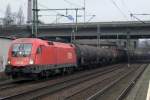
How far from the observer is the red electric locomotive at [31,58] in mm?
27766

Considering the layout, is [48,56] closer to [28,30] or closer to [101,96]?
[101,96]

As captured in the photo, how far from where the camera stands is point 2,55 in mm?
34969

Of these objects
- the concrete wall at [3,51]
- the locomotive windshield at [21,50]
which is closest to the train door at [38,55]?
the locomotive windshield at [21,50]

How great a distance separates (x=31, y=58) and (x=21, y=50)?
3.39 ft

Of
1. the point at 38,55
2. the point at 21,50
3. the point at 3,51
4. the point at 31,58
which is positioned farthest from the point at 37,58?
the point at 3,51

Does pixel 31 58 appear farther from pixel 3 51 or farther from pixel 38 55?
pixel 3 51

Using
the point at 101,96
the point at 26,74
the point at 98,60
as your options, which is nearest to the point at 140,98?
the point at 101,96

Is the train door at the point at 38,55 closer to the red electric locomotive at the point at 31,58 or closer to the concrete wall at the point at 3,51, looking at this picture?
the red electric locomotive at the point at 31,58

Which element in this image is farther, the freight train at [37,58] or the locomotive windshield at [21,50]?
the locomotive windshield at [21,50]

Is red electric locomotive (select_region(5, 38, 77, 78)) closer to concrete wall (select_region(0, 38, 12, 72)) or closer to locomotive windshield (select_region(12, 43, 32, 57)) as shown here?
locomotive windshield (select_region(12, 43, 32, 57))

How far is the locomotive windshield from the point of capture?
2861cm

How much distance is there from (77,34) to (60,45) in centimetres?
5211

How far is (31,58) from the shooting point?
93.1 feet

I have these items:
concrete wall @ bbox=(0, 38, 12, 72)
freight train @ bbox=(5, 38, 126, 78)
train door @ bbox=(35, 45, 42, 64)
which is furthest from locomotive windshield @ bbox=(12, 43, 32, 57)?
concrete wall @ bbox=(0, 38, 12, 72)
